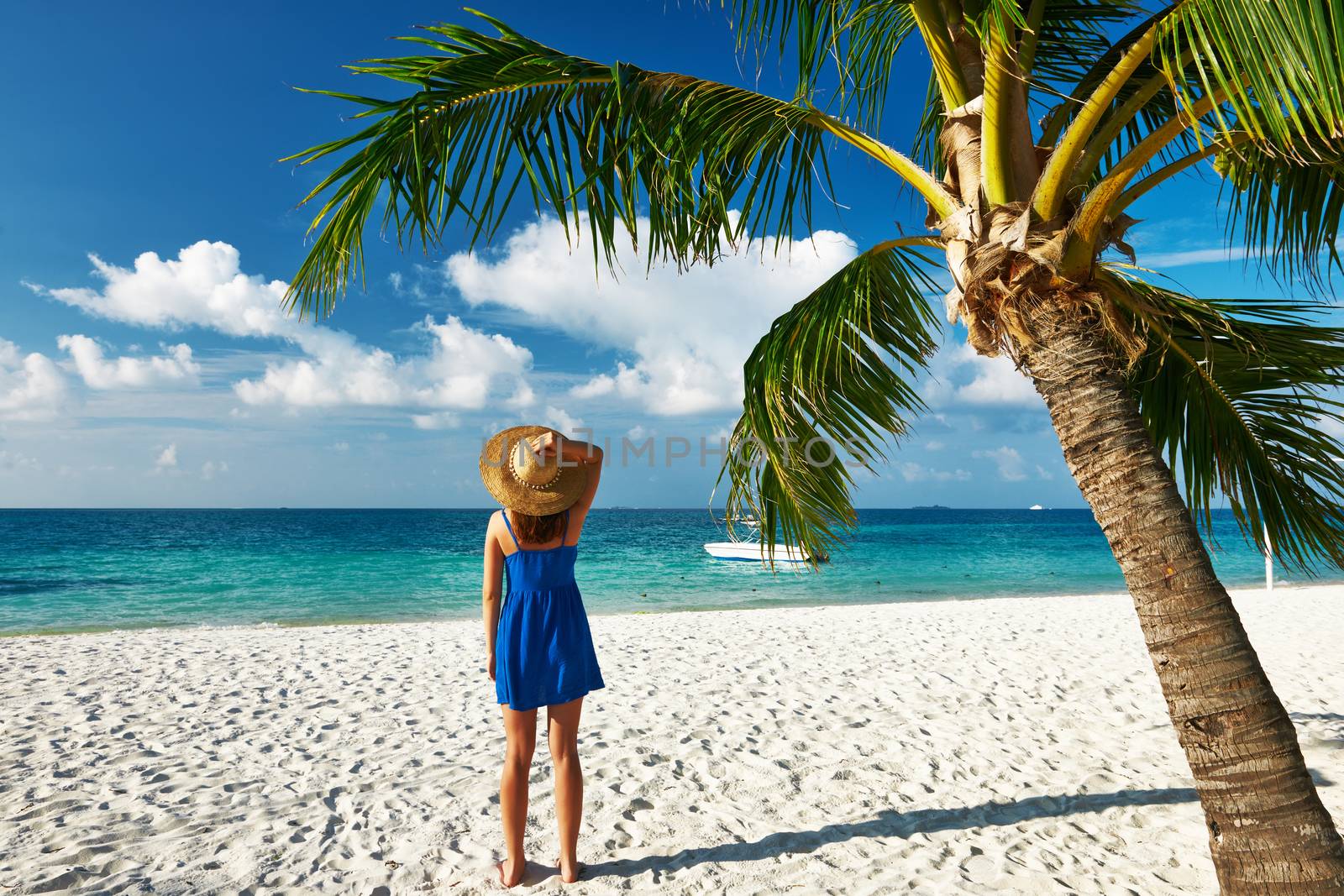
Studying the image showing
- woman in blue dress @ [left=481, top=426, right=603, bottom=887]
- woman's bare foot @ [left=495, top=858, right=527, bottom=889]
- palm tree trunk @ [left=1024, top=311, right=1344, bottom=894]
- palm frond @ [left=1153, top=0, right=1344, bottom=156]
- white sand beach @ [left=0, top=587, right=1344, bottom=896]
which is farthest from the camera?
white sand beach @ [left=0, top=587, right=1344, bottom=896]

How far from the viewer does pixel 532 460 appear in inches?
107

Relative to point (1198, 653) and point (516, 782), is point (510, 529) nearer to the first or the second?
point (516, 782)

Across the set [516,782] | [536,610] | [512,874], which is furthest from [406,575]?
[536,610]

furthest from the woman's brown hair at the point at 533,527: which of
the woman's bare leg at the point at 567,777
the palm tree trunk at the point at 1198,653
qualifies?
the palm tree trunk at the point at 1198,653

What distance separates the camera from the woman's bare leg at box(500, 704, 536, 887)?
2.79m

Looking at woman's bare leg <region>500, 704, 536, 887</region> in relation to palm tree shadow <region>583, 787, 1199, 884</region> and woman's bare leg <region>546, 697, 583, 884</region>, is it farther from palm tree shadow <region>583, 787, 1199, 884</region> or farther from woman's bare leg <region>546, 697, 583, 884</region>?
palm tree shadow <region>583, 787, 1199, 884</region>

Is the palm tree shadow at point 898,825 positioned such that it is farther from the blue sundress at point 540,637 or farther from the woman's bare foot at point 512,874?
the blue sundress at point 540,637

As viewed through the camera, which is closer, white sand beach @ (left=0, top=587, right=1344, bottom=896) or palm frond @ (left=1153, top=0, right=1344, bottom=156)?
palm frond @ (left=1153, top=0, right=1344, bottom=156)

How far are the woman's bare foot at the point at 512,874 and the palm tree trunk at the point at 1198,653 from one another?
2395 millimetres

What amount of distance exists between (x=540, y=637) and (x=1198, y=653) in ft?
7.01

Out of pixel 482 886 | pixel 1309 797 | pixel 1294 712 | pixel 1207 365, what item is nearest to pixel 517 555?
pixel 482 886

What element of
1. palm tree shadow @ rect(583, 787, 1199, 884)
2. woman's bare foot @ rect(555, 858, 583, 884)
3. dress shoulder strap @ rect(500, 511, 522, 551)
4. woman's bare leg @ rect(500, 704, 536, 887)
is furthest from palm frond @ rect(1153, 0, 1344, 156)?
woman's bare foot @ rect(555, 858, 583, 884)

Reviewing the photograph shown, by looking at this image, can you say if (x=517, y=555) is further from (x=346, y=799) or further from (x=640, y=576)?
(x=640, y=576)

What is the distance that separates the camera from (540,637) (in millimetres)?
2748
